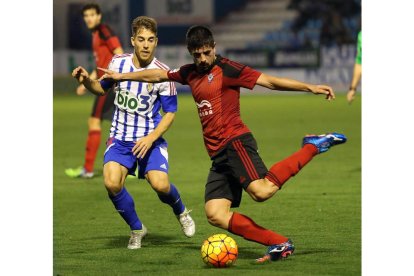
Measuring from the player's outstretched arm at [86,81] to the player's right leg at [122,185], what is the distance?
0.51 meters

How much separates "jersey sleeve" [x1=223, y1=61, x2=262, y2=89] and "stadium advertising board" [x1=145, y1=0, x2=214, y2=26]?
3559cm

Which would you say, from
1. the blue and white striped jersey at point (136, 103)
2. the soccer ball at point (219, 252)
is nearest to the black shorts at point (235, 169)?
the soccer ball at point (219, 252)

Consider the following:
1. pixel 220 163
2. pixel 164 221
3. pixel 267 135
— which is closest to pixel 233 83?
pixel 220 163

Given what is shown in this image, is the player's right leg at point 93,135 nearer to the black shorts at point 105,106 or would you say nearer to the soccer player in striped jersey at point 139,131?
the black shorts at point 105,106

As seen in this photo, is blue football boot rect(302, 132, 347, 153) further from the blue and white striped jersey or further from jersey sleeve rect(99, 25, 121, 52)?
jersey sleeve rect(99, 25, 121, 52)

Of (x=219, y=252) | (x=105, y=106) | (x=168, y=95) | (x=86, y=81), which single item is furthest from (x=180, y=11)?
(x=219, y=252)

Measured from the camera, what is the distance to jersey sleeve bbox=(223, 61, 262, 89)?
7.34 metres

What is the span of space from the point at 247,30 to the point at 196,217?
35.4 m

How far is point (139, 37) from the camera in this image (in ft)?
26.9

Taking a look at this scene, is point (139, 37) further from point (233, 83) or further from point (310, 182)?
point (310, 182)

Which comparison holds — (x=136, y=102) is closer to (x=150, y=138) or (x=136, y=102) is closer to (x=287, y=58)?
(x=150, y=138)

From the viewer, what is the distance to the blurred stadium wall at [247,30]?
112ft

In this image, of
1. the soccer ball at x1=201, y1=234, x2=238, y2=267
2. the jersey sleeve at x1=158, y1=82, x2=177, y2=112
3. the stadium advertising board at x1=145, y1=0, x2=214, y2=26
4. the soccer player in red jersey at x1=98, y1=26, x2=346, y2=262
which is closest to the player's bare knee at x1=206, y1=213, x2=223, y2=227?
the soccer player in red jersey at x1=98, y1=26, x2=346, y2=262
